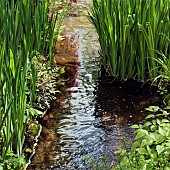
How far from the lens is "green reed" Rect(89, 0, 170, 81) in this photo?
4.38 metres


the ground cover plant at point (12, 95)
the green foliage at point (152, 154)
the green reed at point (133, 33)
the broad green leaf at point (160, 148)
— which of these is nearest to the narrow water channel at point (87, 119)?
the green reed at point (133, 33)

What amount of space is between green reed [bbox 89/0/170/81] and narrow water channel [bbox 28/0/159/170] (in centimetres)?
21

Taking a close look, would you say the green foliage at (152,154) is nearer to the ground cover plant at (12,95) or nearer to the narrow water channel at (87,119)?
the narrow water channel at (87,119)

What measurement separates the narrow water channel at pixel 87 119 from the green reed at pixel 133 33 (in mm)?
209

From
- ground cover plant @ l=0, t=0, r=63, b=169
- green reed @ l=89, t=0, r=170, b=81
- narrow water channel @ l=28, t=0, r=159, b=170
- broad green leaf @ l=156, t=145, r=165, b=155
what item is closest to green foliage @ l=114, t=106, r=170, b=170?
broad green leaf @ l=156, t=145, r=165, b=155

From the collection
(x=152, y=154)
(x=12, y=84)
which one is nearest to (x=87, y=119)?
(x=12, y=84)

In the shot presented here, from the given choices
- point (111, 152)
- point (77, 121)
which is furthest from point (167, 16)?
point (111, 152)

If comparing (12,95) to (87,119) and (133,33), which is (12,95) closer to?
(87,119)

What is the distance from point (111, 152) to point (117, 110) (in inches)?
34.1

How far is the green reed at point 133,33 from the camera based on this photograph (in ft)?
14.4

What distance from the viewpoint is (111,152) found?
3363 millimetres

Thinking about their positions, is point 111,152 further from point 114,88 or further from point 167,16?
point 167,16

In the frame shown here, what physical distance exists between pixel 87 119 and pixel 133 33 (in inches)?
42.3

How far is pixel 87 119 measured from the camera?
13.0 ft
